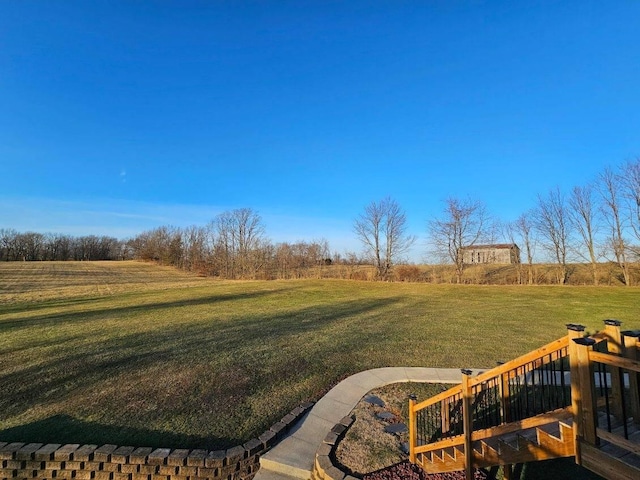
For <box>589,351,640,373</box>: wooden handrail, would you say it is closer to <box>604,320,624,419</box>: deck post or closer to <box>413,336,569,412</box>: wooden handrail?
<box>413,336,569,412</box>: wooden handrail

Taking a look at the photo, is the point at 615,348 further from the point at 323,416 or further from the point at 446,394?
the point at 323,416

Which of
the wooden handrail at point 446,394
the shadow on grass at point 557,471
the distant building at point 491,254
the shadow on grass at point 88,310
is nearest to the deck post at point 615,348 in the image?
the wooden handrail at point 446,394

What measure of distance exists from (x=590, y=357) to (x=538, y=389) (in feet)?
13.3

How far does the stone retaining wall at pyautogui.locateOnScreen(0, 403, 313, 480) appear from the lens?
10.6ft

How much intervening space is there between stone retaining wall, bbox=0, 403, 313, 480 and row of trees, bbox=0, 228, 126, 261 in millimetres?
71484

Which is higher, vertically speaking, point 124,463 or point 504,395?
point 504,395

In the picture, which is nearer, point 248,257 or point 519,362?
point 519,362

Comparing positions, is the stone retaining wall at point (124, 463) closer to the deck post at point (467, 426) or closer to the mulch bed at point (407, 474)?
the mulch bed at point (407, 474)

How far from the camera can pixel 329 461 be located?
3238mm

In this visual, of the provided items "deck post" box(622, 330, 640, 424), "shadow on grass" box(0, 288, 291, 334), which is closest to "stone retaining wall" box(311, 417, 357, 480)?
"deck post" box(622, 330, 640, 424)

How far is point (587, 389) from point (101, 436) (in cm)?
489

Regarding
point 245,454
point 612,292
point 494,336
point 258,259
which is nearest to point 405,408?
point 245,454

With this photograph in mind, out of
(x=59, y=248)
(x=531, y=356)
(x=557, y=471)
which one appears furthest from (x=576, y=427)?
(x=59, y=248)

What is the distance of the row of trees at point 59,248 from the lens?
55.5 meters
